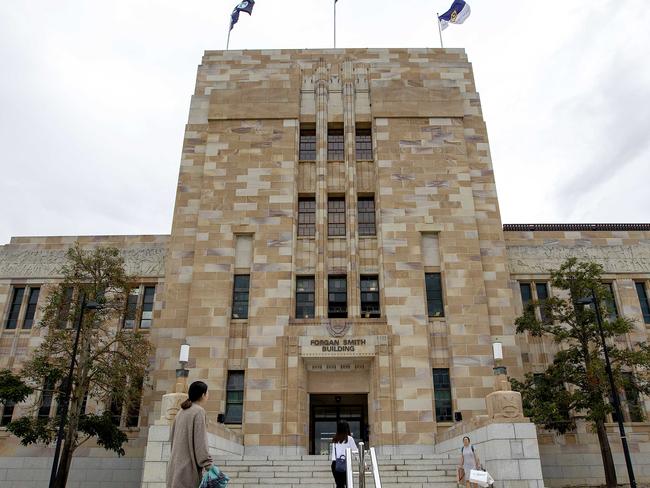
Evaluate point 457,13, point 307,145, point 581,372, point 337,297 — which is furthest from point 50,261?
point 457,13

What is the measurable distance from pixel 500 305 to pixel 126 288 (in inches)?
645

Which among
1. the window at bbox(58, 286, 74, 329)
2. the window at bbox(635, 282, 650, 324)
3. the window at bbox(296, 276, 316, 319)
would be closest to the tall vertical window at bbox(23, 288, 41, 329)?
the window at bbox(58, 286, 74, 329)

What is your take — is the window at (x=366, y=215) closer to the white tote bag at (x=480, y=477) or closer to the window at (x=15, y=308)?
the white tote bag at (x=480, y=477)

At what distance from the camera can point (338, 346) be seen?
22.9m

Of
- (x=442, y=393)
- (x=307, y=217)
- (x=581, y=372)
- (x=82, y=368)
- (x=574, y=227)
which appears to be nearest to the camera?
(x=581, y=372)

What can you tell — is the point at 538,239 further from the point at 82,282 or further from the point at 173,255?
the point at 82,282

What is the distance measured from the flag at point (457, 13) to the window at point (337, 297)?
17040mm

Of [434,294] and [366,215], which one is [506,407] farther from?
[366,215]

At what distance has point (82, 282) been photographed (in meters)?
22.4

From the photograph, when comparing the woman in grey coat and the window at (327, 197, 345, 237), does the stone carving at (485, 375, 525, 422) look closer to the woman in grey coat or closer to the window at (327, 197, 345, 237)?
the woman in grey coat

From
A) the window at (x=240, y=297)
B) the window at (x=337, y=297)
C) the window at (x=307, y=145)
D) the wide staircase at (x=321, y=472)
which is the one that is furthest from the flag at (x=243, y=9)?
the wide staircase at (x=321, y=472)

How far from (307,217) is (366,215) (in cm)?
290

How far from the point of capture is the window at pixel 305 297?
79.8ft

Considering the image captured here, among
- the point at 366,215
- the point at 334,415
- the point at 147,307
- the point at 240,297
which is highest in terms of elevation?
the point at 366,215
